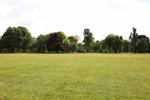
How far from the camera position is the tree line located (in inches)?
4594

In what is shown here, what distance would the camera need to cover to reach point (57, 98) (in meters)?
11.1

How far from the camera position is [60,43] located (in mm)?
125812

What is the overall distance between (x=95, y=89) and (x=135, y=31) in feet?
442

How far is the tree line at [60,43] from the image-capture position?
117m

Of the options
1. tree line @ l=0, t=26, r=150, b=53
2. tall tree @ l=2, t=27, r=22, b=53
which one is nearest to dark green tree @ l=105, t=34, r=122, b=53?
tree line @ l=0, t=26, r=150, b=53

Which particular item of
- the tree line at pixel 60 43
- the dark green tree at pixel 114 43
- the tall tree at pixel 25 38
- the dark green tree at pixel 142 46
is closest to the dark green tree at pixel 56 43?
the tree line at pixel 60 43

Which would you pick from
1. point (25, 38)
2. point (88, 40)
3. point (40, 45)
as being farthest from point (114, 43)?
point (25, 38)

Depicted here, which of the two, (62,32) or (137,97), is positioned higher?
(62,32)

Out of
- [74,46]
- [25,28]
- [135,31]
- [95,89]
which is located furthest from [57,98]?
[135,31]

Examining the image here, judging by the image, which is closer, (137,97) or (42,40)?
(137,97)

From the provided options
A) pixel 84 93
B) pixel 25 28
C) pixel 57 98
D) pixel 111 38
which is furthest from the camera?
pixel 111 38

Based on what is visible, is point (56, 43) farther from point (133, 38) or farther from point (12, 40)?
point (133, 38)

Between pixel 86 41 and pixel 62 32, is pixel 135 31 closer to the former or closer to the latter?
pixel 86 41

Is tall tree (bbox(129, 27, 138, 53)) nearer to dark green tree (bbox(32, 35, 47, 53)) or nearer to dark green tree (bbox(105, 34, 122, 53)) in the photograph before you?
dark green tree (bbox(105, 34, 122, 53))
